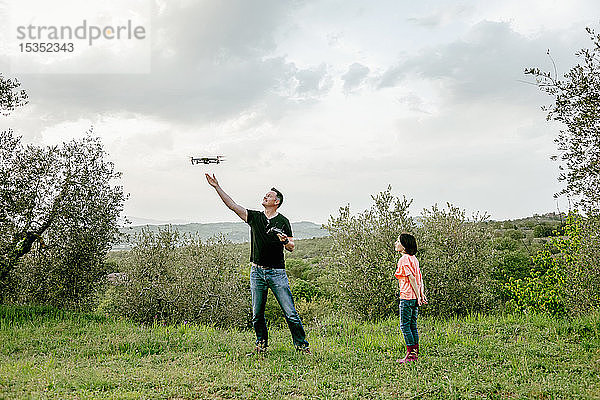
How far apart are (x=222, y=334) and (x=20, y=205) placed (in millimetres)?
7184

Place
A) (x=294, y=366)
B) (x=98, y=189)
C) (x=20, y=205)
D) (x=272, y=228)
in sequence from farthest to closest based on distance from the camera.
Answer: (x=98, y=189) → (x=20, y=205) → (x=272, y=228) → (x=294, y=366)

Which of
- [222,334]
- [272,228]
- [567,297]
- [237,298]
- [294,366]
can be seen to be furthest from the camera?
[237,298]

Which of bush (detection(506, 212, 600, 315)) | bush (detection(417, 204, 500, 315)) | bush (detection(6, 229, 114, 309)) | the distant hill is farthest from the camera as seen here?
the distant hill

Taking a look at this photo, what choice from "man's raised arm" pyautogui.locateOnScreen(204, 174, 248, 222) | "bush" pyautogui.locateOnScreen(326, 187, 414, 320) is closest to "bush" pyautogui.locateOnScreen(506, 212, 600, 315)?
"bush" pyautogui.locateOnScreen(326, 187, 414, 320)

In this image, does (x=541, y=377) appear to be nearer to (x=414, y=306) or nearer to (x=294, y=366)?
(x=414, y=306)

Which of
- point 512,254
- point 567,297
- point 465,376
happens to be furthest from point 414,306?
point 512,254

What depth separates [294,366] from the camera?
7.98 metres

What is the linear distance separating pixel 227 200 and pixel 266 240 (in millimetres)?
975

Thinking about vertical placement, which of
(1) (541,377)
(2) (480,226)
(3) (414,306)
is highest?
(2) (480,226)

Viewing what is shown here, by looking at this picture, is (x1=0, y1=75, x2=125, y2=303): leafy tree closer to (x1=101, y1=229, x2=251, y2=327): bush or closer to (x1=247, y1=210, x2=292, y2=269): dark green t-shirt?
(x1=101, y1=229, x2=251, y2=327): bush

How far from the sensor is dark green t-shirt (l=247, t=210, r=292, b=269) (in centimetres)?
861

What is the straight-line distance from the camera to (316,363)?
8219 millimetres

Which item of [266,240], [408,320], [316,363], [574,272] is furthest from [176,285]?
[574,272]

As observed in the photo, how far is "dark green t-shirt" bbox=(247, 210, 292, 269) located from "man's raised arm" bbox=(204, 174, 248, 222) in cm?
11
